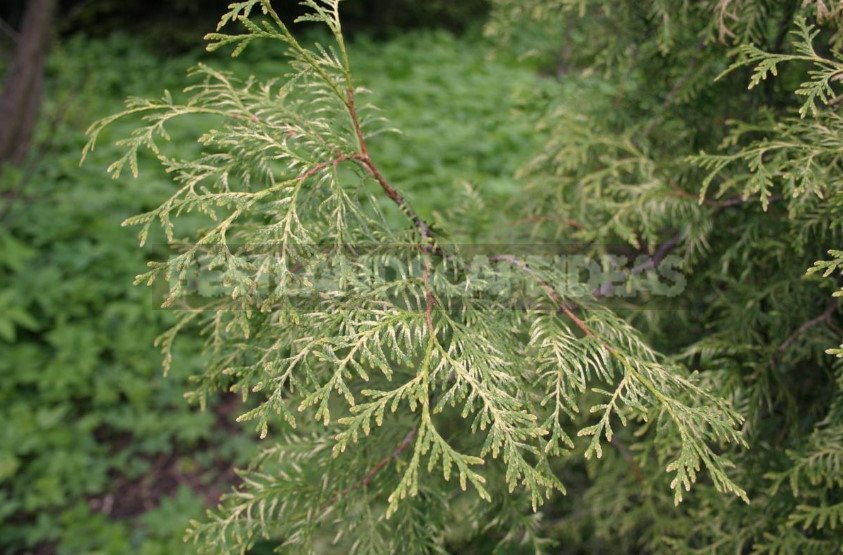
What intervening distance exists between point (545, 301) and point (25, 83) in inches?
213

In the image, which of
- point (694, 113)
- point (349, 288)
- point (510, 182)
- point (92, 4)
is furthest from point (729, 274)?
point (92, 4)

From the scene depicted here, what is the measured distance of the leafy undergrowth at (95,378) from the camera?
3797 mm

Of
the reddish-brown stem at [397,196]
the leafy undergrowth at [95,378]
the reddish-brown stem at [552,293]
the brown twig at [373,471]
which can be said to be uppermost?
the reddish-brown stem at [397,196]

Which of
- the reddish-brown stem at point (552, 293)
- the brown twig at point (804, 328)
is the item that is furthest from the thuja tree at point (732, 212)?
the reddish-brown stem at point (552, 293)

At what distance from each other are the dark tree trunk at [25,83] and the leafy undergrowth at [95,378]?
0.28 meters

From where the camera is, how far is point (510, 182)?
5961 mm

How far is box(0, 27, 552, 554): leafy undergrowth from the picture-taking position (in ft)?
12.5

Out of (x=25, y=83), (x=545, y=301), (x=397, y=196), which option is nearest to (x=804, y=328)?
(x=545, y=301)

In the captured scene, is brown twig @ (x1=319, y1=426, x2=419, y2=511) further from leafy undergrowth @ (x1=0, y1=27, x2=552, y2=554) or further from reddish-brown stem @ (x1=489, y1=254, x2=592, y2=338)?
leafy undergrowth @ (x1=0, y1=27, x2=552, y2=554)

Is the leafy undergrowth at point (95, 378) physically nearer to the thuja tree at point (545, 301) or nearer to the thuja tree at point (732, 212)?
the thuja tree at point (732, 212)

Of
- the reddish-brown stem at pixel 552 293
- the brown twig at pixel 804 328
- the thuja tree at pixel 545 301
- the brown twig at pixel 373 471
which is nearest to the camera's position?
the thuja tree at pixel 545 301

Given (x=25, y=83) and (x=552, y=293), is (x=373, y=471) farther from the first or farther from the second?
(x=25, y=83)

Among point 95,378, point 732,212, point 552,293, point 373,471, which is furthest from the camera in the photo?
point 95,378

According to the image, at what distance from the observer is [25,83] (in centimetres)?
548
